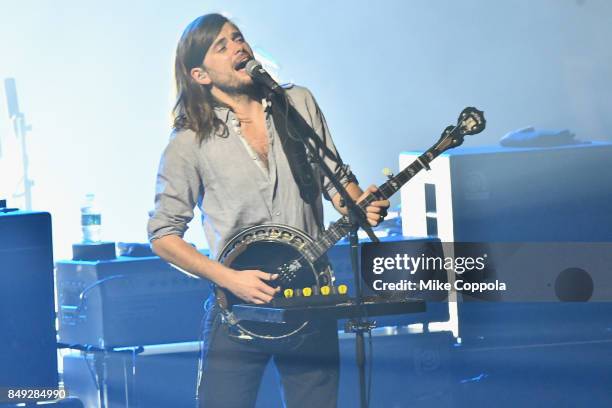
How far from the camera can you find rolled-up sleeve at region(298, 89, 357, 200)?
2732 millimetres

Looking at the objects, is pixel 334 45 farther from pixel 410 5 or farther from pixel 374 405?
pixel 374 405

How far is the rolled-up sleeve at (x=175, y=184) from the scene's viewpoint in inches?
109

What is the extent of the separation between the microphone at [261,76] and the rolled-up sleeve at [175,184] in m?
0.28

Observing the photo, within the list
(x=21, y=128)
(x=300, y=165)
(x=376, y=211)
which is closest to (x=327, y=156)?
(x=300, y=165)

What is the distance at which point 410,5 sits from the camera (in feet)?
14.5

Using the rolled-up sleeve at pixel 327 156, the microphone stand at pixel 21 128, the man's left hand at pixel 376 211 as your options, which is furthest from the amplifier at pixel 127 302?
the man's left hand at pixel 376 211

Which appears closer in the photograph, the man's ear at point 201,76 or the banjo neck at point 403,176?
the banjo neck at point 403,176

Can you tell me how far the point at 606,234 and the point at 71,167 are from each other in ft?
6.83

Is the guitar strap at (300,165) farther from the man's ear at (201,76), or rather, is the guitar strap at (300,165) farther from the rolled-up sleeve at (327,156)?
the man's ear at (201,76)

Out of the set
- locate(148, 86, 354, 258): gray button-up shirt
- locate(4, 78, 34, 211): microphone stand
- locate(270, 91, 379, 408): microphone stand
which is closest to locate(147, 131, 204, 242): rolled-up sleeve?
locate(148, 86, 354, 258): gray button-up shirt

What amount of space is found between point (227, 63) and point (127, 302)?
5.20ft

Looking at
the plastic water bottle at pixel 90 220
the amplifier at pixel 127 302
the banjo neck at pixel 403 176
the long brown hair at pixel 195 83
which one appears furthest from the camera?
the plastic water bottle at pixel 90 220

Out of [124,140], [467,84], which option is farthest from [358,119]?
[124,140]

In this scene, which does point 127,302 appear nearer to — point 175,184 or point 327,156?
point 175,184
